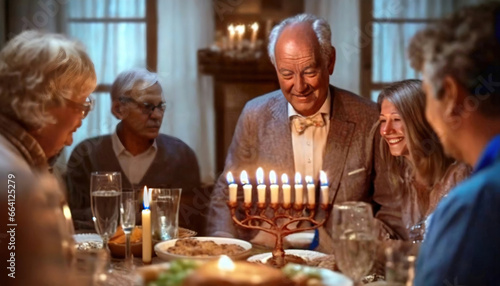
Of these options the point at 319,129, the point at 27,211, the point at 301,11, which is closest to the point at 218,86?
the point at 301,11

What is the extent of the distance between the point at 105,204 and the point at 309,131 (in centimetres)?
136

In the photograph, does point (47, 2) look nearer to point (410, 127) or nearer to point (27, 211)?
point (410, 127)

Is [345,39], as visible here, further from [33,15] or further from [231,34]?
[33,15]

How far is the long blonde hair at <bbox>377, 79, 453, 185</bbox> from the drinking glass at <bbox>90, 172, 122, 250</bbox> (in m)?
1.18

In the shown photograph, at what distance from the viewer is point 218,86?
5.12 m

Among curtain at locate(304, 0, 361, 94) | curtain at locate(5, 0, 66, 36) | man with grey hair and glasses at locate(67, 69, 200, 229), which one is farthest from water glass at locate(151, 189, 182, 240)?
curtain at locate(304, 0, 361, 94)

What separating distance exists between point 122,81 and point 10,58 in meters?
2.17

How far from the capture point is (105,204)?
2.11m

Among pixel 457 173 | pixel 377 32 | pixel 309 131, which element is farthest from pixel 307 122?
pixel 377 32

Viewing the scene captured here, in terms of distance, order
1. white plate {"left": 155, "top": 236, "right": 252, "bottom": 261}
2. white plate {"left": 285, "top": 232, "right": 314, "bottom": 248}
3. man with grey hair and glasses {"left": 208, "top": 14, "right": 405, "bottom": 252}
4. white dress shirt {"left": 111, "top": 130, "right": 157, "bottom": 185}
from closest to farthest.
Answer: white plate {"left": 155, "top": 236, "right": 252, "bottom": 261} < white plate {"left": 285, "top": 232, "right": 314, "bottom": 248} < man with grey hair and glasses {"left": 208, "top": 14, "right": 405, "bottom": 252} < white dress shirt {"left": 111, "top": 130, "right": 157, "bottom": 185}

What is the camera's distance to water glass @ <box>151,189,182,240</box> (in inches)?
92.9

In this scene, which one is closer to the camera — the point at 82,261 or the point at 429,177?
the point at 82,261

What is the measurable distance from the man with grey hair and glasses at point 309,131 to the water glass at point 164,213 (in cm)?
72

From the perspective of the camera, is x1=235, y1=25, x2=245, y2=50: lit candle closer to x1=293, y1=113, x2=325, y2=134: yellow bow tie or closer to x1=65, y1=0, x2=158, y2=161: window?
x1=65, y1=0, x2=158, y2=161: window
